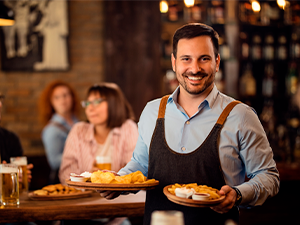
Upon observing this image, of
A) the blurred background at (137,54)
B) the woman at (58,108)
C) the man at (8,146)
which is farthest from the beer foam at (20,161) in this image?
the blurred background at (137,54)

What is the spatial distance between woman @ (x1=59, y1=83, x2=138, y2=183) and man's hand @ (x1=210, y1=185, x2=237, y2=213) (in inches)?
63.6

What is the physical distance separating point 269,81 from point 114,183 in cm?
354

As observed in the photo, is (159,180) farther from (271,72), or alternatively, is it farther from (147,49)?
(271,72)

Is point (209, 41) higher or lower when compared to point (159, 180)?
higher

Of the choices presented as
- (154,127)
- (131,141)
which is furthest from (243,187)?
(131,141)

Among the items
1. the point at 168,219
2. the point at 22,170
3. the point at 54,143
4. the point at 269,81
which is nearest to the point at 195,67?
the point at 168,219

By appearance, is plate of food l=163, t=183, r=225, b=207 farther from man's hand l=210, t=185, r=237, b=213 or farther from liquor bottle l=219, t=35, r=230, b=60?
liquor bottle l=219, t=35, r=230, b=60

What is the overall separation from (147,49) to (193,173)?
3.07m

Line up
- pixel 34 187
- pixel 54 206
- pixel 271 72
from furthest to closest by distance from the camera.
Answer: pixel 271 72 → pixel 34 187 → pixel 54 206

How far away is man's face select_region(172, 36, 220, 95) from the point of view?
1.72 metres

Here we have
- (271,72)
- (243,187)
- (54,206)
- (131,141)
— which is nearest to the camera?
(243,187)

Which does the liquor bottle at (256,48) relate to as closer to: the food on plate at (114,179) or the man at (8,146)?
the man at (8,146)

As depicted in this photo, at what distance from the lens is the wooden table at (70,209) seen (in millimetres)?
1999

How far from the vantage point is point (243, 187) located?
1.53 meters
